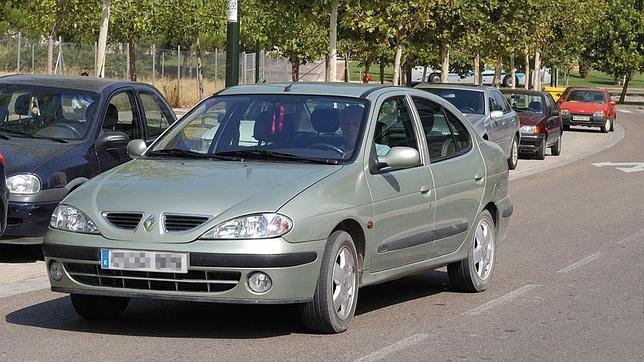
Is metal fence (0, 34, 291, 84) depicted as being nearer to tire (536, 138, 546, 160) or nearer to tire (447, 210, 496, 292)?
tire (536, 138, 546, 160)

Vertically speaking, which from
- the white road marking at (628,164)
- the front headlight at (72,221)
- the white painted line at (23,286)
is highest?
the front headlight at (72,221)

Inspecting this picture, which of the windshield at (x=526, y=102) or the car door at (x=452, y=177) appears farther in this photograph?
the windshield at (x=526, y=102)

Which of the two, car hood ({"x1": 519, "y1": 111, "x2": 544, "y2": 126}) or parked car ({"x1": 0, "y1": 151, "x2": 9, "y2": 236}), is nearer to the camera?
parked car ({"x1": 0, "y1": 151, "x2": 9, "y2": 236})

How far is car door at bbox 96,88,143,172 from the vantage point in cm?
1219

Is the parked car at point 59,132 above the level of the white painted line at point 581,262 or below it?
above

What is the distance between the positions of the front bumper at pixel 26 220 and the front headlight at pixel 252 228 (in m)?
4.22

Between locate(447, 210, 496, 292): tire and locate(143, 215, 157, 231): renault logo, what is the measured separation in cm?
318

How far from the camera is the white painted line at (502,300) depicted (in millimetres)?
9438

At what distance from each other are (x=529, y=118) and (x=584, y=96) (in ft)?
52.7

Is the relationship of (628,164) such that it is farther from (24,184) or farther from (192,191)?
(192,191)

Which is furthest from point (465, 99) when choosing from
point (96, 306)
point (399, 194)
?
point (96, 306)

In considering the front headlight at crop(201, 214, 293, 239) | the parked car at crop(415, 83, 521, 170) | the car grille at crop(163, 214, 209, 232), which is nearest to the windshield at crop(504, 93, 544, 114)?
the parked car at crop(415, 83, 521, 170)

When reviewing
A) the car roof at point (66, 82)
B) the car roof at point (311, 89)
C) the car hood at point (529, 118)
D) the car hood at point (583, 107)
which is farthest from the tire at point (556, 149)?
the car roof at point (311, 89)

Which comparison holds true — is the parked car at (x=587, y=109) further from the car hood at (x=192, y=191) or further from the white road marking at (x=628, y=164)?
the car hood at (x=192, y=191)
